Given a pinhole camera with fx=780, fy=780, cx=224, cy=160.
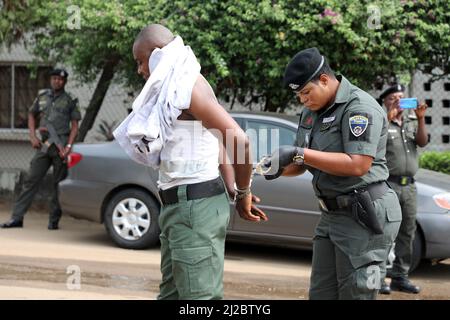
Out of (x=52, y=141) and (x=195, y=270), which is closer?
(x=195, y=270)

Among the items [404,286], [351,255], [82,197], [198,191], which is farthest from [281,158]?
[82,197]

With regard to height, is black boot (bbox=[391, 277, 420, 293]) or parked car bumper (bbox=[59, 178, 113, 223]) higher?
parked car bumper (bbox=[59, 178, 113, 223])

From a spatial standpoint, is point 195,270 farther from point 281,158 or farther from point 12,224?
point 12,224

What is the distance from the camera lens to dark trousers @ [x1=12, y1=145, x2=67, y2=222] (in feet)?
31.0

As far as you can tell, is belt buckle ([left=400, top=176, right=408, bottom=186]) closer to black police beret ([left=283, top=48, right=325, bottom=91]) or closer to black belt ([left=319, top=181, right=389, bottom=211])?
black belt ([left=319, top=181, right=389, bottom=211])

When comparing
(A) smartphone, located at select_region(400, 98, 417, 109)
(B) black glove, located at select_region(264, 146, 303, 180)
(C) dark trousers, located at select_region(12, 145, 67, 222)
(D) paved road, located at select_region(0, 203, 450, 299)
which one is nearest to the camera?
(B) black glove, located at select_region(264, 146, 303, 180)

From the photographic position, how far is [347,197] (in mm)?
3852

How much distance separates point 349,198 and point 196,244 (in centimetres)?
85

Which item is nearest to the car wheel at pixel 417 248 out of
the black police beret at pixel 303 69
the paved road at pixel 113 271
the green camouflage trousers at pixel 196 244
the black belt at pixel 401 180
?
the paved road at pixel 113 271

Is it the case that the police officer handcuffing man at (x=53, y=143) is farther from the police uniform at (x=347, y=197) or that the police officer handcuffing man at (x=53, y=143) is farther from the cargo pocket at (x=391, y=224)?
the cargo pocket at (x=391, y=224)

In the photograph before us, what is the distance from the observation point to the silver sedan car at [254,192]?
7.14m

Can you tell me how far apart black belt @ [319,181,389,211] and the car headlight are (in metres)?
3.38

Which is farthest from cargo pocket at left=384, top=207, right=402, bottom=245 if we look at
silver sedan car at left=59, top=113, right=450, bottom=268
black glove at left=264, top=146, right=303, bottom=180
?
silver sedan car at left=59, top=113, right=450, bottom=268
